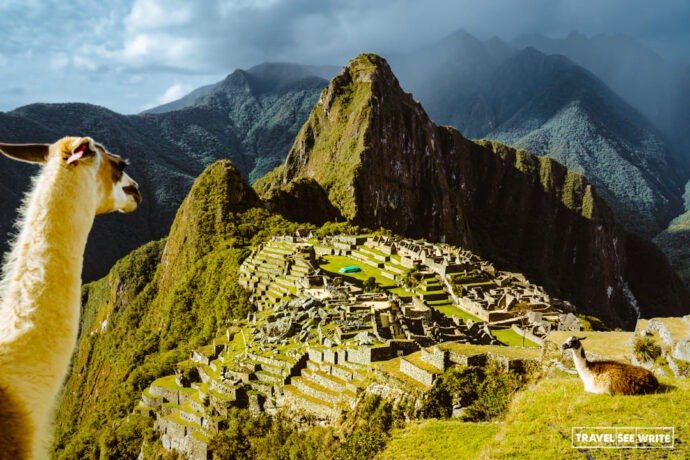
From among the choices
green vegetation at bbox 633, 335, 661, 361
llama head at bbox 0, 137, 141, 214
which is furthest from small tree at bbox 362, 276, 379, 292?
llama head at bbox 0, 137, 141, 214

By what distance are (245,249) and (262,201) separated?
24367 mm

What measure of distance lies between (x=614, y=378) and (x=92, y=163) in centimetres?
799

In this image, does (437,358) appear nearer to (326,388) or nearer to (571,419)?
(326,388)

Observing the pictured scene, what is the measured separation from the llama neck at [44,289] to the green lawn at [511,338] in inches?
964

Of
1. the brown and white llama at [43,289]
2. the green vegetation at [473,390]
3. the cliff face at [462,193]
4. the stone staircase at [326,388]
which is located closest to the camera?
the brown and white llama at [43,289]

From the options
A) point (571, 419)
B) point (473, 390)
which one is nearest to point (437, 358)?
point (473, 390)

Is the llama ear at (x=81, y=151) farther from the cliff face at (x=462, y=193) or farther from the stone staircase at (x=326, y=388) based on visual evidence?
the cliff face at (x=462, y=193)

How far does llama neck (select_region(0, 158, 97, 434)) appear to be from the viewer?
8.97 ft

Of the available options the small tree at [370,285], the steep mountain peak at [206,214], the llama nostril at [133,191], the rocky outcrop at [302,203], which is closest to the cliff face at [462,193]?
the rocky outcrop at [302,203]

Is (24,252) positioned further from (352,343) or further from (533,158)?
(533,158)

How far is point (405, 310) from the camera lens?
82.8 ft

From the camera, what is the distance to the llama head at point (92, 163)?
3.13 meters

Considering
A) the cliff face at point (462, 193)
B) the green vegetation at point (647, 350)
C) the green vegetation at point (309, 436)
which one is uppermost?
the cliff face at point (462, 193)

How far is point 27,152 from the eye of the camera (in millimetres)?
3133
